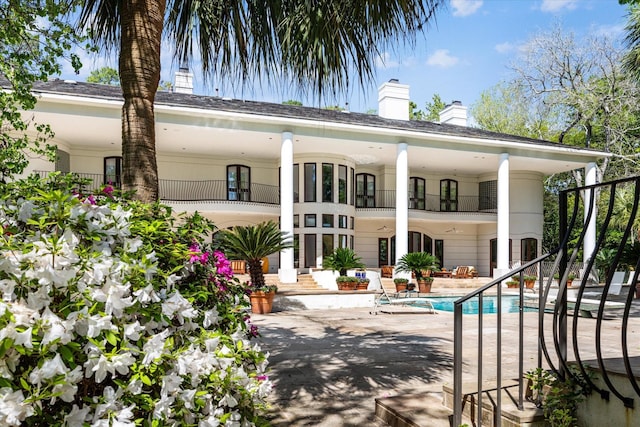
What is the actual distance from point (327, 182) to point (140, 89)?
2051cm

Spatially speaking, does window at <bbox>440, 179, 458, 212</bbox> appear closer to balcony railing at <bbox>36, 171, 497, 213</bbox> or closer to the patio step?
balcony railing at <bbox>36, 171, 497, 213</bbox>

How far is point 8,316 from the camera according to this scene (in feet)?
5.66

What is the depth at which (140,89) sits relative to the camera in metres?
4.17

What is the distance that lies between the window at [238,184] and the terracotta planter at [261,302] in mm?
12616

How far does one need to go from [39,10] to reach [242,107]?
50.6ft

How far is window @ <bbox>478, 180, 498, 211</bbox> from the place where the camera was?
30.0m

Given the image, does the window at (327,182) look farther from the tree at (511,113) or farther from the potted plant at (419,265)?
the tree at (511,113)

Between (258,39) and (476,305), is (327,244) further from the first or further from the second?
(258,39)

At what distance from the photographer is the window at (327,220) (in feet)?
80.0

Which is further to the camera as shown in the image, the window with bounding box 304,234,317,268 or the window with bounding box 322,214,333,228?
the window with bounding box 322,214,333,228

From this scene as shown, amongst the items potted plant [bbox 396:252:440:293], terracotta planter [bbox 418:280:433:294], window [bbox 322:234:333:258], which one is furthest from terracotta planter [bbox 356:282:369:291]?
window [bbox 322:234:333:258]

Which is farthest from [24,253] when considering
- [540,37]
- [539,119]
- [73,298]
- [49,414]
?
[539,119]

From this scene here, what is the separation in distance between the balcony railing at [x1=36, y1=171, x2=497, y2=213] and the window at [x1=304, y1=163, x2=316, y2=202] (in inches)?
81.4

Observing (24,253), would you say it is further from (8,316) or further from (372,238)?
(372,238)
